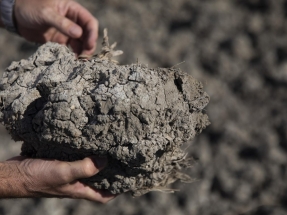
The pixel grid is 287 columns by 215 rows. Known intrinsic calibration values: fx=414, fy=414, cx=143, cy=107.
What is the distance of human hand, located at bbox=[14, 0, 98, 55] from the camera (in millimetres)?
2195

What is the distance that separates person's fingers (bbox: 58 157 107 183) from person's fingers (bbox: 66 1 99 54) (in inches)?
35.0

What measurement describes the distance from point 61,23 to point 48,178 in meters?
0.90

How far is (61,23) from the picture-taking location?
2172mm

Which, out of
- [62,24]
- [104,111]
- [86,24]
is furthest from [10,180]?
[86,24]

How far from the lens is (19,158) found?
1.77 metres

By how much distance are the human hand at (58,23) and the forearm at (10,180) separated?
0.82 metres

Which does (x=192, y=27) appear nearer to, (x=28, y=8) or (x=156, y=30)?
(x=156, y=30)

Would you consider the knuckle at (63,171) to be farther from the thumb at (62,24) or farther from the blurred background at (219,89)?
the blurred background at (219,89)

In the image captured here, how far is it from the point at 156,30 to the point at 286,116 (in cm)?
125

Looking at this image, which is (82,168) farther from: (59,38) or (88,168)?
(59,38)

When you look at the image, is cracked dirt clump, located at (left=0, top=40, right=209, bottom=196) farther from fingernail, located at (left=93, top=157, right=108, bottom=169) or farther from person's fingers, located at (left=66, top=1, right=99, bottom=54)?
person's fingers, located at (left=66, top=1, right=99, bottom=54)

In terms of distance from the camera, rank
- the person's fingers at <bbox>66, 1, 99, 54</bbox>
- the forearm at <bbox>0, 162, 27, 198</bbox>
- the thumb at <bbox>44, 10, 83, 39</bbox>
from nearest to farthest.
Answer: the forearm at <bbox>0, 162, 27, 198</bbox>, the thumb at <bbox>44, 10, 83, 39</bbox>, the person's fingers at <bbox>66, 1, 99, 54</bbox>

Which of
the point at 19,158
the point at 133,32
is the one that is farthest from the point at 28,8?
the point at 133,32

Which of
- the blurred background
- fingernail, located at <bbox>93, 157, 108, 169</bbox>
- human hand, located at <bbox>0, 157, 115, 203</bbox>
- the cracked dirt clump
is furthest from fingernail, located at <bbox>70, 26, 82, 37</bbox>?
the blurred background
